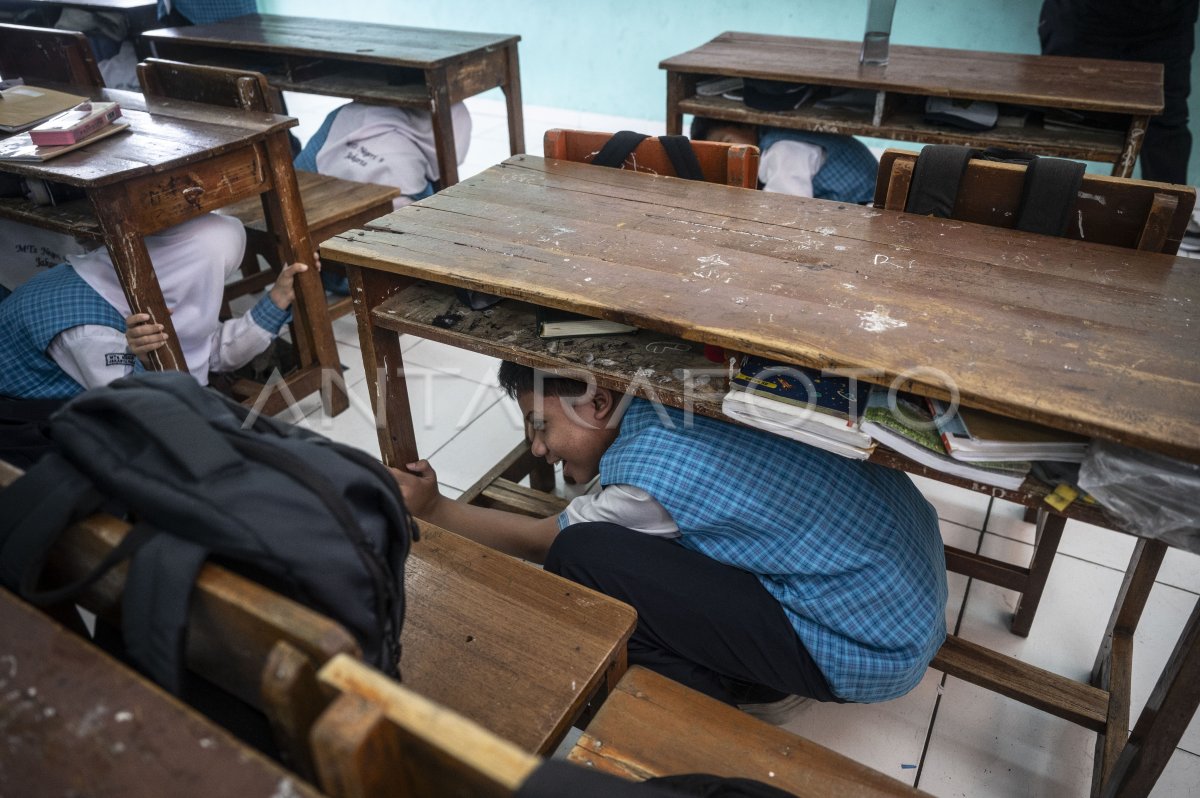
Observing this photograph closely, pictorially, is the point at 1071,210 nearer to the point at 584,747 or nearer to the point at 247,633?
the point at 584,747

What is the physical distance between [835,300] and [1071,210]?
1.96 feet

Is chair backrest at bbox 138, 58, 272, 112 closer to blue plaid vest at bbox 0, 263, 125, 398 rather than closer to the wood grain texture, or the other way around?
blue plaid vest at bbox 0, 263, 125, 398

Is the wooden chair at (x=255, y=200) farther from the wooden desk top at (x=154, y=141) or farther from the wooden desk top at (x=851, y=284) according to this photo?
the wooden desk top at (x=851, y=284)

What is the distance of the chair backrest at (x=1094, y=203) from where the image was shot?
1445 millimetres

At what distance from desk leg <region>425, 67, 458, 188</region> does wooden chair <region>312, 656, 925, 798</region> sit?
2335mm

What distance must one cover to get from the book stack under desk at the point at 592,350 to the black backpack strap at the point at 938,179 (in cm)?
57

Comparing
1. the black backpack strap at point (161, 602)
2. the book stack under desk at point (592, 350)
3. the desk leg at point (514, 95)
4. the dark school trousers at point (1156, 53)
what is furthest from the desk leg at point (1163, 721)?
the dark school trousers at point (1156, 53)

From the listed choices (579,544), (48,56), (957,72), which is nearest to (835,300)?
(579,544)

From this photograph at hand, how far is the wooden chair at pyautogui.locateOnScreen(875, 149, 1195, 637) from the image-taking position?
1.46 meters

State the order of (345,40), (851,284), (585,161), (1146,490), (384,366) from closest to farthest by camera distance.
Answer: (1146,490), (851,284), (384,366), (585,161), (345,40)

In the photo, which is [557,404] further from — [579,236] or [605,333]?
[579,236]

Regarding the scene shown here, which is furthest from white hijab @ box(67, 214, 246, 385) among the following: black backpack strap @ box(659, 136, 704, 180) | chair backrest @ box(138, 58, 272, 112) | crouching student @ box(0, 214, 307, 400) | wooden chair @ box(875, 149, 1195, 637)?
wooden chair @ box(875, 149, 1195, 637)

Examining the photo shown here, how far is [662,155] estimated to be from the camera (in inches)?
75.3

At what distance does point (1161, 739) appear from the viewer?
1.25m
